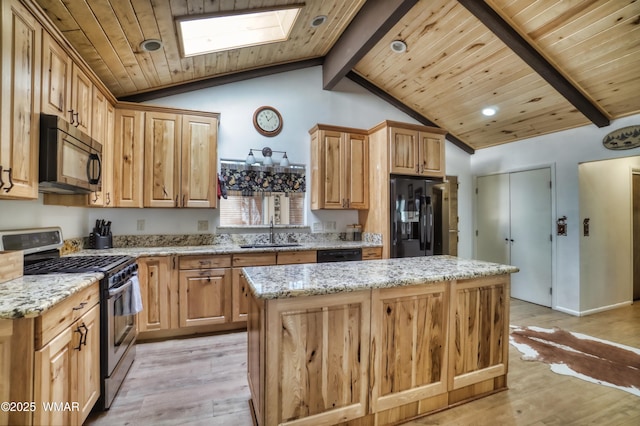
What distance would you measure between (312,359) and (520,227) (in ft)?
14.0

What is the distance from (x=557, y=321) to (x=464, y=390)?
250 cm

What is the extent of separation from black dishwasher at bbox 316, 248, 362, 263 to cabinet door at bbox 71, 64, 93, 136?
8.24ft

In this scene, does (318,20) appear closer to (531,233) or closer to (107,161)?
(107,161)

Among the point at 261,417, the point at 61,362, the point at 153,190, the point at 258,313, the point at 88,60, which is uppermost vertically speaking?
the point at 88,60

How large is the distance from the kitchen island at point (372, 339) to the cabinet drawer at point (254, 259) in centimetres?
131

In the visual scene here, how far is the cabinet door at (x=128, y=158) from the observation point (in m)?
3.05

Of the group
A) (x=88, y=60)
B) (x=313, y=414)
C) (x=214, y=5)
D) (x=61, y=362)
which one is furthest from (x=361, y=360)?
(x=88, y=60)

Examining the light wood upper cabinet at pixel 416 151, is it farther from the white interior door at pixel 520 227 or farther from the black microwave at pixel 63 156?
the black microwave at pixel 63 156

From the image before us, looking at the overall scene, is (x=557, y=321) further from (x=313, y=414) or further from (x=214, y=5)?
(x=214, y=5)

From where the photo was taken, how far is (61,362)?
141cm

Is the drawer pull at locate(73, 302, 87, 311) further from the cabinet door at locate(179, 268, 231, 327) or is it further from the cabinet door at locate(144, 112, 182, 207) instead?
the cabinet door at locate(144, 112, 182, 207)

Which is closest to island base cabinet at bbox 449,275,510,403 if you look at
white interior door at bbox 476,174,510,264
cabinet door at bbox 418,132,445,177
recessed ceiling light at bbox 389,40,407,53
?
cabinet door at bbox 418,132,445,177

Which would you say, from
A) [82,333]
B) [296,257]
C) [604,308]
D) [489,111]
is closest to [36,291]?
[82,333]

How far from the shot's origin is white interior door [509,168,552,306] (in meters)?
4.17
